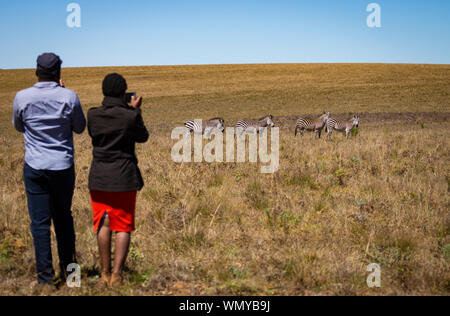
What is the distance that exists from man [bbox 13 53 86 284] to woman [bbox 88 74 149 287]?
31 centimetres

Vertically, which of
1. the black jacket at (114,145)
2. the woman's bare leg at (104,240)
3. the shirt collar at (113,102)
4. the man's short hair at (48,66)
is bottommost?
the woman's bare leg at (104,240)

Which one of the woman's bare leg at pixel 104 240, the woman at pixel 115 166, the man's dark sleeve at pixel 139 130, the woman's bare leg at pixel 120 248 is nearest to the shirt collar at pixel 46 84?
the woman at pixel 115 166

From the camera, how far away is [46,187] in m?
3.60

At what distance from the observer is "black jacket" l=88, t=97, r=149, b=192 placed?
3447 mm

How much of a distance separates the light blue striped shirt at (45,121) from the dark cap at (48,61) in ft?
0.53

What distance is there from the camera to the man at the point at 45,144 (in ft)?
11.6

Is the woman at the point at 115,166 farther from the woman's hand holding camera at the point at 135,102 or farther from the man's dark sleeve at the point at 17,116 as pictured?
the man's dark sleeve at the point at 17,116

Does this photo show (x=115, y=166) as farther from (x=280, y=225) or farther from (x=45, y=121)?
(x=280, y=225)

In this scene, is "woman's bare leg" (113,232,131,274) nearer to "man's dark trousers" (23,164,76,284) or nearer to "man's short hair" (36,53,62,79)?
"man's dark trousers" (23,164,76,284)

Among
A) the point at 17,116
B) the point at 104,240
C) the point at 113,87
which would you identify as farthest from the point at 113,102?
the point at 104,240

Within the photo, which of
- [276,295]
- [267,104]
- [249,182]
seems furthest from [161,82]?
[276,295]

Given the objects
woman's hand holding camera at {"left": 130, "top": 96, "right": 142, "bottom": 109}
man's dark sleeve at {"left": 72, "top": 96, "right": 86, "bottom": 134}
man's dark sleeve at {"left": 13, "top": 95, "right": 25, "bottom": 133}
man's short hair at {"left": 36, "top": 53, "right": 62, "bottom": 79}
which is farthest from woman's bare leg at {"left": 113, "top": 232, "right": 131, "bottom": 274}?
man's short hair at {"left": 36, "top": 53, "right": 62, "bottom": 79}

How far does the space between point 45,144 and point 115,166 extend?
0.75 m

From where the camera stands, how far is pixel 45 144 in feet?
11.6
